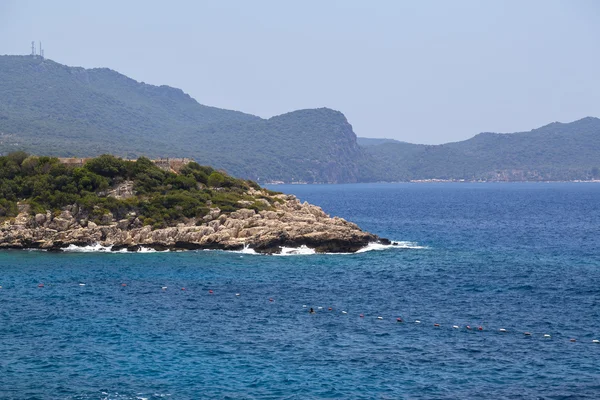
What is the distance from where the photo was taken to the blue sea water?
46.1 meters

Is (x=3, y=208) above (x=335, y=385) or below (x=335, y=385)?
above

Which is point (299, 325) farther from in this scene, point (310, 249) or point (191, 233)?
point (191, 233)

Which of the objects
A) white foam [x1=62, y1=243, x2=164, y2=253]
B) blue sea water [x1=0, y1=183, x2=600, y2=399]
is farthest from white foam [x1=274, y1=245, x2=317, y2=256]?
white foam [x1=62, y1=243, x2=164, y2=253]

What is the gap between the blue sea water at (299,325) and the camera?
46062mm

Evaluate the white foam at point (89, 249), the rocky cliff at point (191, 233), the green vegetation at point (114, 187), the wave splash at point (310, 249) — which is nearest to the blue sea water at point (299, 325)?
the white foam at point (89, 249)

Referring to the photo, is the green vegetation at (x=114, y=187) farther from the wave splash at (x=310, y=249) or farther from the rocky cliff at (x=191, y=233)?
the wave splash at (x=310, y=249)

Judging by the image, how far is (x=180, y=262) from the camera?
8819 centimetres

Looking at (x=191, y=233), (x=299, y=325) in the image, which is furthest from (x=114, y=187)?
(x=299, y=325)

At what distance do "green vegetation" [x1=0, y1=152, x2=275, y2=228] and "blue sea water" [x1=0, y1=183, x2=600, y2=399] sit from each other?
1259 centimetres

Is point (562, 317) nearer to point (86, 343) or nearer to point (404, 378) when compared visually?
point (404, 378)

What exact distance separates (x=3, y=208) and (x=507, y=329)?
73.5 m

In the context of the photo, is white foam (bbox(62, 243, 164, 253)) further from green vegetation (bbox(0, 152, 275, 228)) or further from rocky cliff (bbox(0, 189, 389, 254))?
green vegetation (bbox(0, 152, 275, 228))

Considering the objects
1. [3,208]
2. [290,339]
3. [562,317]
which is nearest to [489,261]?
[562,317]

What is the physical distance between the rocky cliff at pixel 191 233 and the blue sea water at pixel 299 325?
13.4ft
